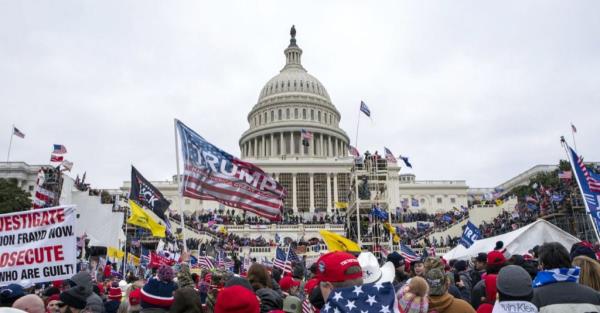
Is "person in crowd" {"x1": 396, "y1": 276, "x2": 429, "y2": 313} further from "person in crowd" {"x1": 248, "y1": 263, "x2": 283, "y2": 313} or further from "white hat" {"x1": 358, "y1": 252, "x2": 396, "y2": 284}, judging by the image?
"person in crowd" {"x1": 248, "y1": 263, "x2": 283, "y2": 313}

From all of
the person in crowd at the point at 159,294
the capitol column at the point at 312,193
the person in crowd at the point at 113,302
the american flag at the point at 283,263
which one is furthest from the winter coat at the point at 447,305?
the capitol column at the point at 312,193

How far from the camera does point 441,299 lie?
5168 mm

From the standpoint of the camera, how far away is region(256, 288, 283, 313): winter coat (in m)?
5.60

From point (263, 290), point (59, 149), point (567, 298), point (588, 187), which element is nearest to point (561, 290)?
point (567, 298)

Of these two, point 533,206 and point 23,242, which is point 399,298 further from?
point 533,206

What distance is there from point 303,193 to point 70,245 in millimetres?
77510

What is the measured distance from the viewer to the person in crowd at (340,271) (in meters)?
3.74

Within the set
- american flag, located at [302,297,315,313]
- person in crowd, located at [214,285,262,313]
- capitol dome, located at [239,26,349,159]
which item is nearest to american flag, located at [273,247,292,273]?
american flag, located at [302,297,315,313]

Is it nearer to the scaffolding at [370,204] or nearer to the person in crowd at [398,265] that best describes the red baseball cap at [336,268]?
the person in crowd at [398,265]

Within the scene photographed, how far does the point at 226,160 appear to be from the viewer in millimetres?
14562

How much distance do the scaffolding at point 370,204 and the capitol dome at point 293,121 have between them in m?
51.4

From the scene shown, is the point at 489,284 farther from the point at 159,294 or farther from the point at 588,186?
the point at 588,186

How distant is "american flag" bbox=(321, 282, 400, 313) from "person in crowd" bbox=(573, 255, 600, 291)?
269 cm

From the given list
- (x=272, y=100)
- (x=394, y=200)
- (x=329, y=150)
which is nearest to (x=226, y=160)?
(x=394, y=200)
